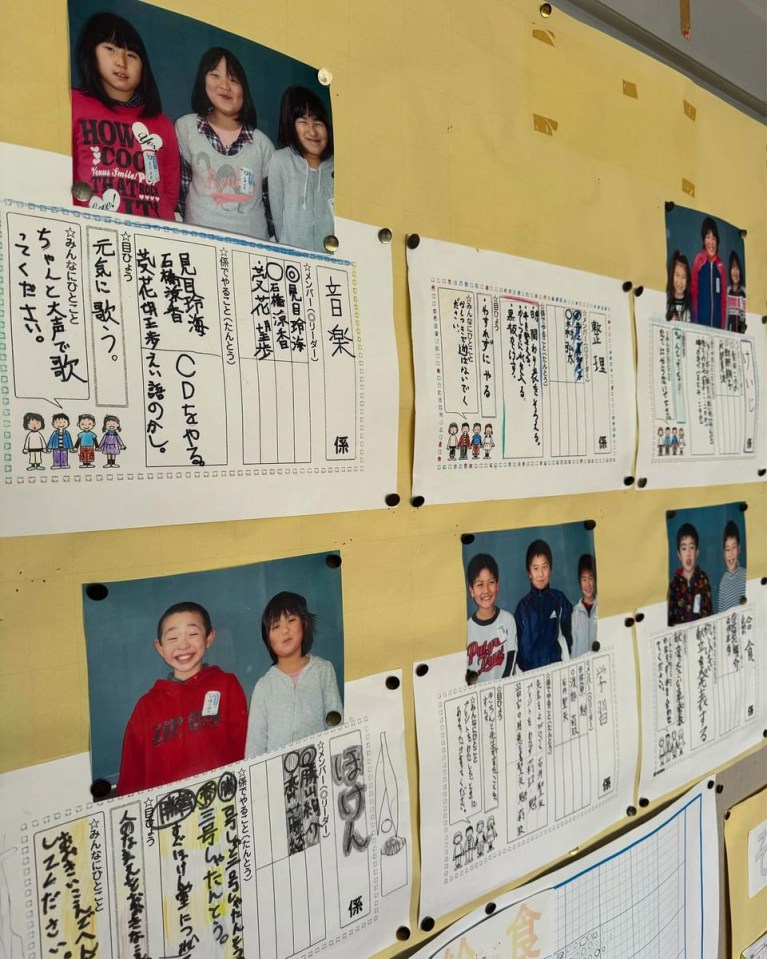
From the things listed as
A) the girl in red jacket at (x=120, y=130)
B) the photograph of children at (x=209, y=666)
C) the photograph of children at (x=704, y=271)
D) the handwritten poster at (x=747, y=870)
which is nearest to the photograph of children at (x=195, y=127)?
the girl in red jacket at (x=120, y=130)

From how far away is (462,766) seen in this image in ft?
2.10

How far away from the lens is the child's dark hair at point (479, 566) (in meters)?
0.65

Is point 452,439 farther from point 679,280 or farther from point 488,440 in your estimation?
point 679,280

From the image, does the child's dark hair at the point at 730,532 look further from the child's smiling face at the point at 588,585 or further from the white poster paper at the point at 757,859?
the white poster paper at the point at 757,859

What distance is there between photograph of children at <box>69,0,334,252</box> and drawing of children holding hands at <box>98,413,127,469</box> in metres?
0.13

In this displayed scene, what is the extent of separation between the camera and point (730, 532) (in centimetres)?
92

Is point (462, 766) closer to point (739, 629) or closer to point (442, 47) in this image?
point (739, 629)

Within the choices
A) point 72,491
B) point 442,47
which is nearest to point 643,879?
point 72,491

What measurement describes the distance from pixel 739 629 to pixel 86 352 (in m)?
0.86

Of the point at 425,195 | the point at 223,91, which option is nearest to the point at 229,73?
the point at 223,91

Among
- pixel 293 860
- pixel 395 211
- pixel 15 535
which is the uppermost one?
pixel 395 211

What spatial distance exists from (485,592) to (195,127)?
1.45ft

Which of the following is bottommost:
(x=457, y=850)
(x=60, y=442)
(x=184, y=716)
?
(x=457, y=850)

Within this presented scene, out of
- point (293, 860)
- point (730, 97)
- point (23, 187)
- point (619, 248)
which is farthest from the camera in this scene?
point (730, 97)
